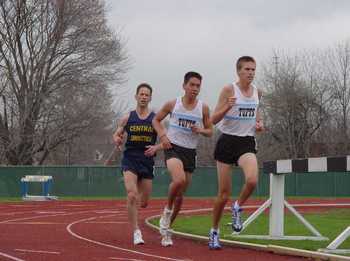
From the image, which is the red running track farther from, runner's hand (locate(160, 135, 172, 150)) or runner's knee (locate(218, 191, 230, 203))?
runner's hand (locate(160, 135, 172, 150))

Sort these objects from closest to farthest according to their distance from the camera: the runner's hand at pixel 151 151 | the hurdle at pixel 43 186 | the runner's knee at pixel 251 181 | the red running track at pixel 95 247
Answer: the red running track at pixel 95 247 → the runner's knee at pixel 251 181 → the runner's hand at pixel 151 151 → the hurdle at pixel 43 186

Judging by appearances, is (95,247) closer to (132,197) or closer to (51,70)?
(132,197)

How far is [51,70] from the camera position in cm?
3944

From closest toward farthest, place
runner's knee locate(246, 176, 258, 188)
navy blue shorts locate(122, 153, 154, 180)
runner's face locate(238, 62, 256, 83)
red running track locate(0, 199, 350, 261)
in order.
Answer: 1. red running track locate(0, 199, 350, 261)
2. runner's knee locate(246, 176, 258, 188)
3. runner's face locate(238, 62, 256, 83)
4. navy blue shorts locate(122, 153, 154, 180)

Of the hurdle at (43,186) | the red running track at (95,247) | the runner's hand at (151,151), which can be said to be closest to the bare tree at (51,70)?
the hurdle at (43,186)

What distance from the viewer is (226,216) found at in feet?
58.9

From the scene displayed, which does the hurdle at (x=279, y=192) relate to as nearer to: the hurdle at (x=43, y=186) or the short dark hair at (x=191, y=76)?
the short dark hair at (x=191, y=76)

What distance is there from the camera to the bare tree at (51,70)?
127 ft

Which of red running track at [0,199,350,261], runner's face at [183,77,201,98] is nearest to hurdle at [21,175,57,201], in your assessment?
red running track at [0,199,350,261]

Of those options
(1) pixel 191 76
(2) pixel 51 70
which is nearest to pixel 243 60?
(1) pixel 191 76

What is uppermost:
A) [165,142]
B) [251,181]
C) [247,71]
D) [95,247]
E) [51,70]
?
[51,70]

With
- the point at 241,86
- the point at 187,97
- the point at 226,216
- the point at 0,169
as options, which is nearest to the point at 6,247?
the point at 187,97

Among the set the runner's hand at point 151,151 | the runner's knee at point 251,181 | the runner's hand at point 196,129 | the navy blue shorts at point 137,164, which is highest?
the runner's hand at point 196,129

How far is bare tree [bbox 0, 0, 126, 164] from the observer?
127 ft
